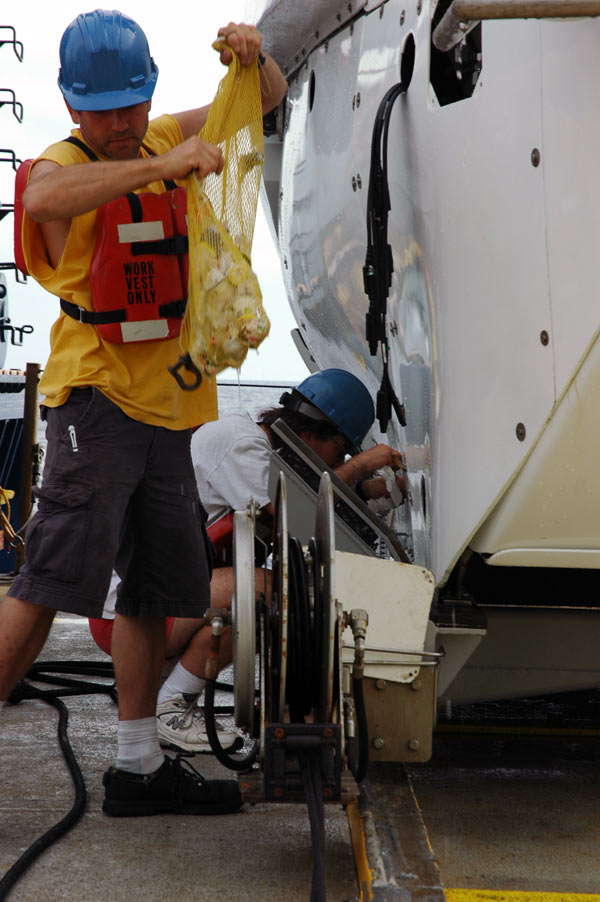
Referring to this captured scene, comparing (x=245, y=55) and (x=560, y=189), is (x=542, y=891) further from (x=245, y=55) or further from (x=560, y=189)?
(x=245, y=55)

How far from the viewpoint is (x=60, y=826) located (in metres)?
2.35

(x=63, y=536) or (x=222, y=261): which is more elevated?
(x=222, y=261)

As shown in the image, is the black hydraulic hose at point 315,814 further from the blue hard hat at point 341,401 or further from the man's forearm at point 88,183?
the blue hard hat at point 341,401

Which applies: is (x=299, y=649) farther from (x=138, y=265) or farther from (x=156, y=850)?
(x=138, y=265)

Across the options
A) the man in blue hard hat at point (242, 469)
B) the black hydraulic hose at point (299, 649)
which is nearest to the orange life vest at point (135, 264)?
the black hydraulic hose at point (299, 649)

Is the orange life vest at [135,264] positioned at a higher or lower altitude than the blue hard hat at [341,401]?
higher

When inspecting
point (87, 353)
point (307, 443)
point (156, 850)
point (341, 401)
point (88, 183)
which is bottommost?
point (156, 850)

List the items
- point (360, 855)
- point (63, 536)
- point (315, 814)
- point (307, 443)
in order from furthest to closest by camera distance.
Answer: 1. point (307, 443)
2. point (63, 536)
3. point (360, 855)
4. point (315, 814)

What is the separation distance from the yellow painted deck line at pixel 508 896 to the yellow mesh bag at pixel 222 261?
46.6 inches

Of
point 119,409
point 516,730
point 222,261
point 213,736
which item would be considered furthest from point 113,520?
point 516,730

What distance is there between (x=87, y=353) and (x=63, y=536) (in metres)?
0.43

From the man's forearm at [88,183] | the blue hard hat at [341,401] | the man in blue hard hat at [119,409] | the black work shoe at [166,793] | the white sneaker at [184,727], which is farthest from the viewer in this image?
the blue hard hat at [341,401]

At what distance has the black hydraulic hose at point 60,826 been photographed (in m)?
2.06

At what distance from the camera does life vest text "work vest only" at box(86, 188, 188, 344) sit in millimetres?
2324
